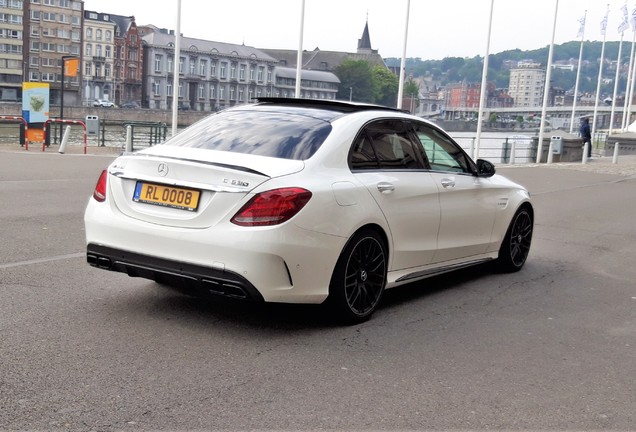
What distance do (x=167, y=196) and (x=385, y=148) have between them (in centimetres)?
184

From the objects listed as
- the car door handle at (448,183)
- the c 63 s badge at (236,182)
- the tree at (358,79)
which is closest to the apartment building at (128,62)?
the tree at (358,79)

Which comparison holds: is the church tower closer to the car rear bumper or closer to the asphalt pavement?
the asphalt pavement

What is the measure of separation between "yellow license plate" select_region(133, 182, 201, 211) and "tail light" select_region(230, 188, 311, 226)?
1.10 feet

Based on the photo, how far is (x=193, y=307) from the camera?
6.25 metres

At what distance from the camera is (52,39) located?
129m

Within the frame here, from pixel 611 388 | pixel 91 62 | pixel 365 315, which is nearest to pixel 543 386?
pixel 611 388

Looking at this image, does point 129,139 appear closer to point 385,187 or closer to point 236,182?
point 385,187

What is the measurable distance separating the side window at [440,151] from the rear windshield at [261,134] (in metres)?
1.19

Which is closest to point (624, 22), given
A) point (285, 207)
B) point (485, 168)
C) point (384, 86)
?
point (485, 168)

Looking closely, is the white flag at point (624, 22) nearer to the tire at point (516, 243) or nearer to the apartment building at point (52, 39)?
the tire at point (516, 243)

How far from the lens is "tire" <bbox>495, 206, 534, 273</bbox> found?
8.46 m

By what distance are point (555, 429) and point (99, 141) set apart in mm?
30453

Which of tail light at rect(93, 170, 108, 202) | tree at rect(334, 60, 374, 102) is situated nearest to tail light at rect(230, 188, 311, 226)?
tail light at rect(93, 170, 108, 202)

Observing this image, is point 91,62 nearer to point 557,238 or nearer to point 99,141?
point 99,141
